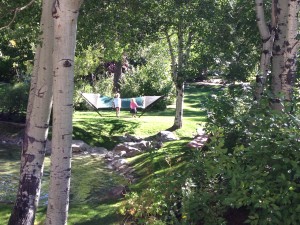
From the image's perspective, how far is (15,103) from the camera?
1494 centimetres

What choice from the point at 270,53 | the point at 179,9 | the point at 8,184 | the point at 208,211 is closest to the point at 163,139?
the point at 179,9

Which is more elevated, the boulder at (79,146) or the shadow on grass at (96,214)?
the boulder at (79,146)

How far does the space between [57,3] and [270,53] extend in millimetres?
2991

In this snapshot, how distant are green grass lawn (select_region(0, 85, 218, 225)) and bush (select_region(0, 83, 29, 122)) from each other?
1.71m

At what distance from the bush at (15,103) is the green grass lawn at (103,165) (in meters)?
1.71

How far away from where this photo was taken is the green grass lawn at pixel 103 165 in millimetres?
6695

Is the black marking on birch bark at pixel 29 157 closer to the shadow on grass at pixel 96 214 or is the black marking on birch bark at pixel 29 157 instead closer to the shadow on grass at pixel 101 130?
the shadow on grass at pixel 96 214

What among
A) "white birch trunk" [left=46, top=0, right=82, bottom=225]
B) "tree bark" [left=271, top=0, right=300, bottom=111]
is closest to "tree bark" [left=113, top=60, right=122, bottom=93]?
"tree bark" [left=271, top=0, right=300, bottom=111]

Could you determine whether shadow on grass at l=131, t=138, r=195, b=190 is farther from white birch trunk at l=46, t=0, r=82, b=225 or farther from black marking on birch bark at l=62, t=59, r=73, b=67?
black marking on birch bark at l=62, t=59, r=73, b=67

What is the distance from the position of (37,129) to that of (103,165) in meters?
6.64

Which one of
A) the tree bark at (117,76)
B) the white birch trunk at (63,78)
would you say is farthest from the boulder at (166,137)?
the tree bark at (117,76)

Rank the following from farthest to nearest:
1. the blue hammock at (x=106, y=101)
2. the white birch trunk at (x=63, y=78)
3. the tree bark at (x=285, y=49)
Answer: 1. the blue hammock at (x=106, y=101)
2. the tree bark at (x=285, y=49)
3. the white birch trunk at (x=63, y=78)

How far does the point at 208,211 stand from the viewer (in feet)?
12.7

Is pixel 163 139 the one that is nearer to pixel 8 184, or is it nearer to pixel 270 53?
pixel 8 184
